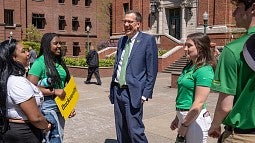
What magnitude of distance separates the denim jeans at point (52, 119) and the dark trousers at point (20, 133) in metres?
0.90

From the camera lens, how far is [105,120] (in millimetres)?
9250

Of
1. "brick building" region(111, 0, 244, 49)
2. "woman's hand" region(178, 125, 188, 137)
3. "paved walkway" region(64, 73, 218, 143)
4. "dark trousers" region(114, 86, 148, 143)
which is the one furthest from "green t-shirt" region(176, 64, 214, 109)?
"brick building" region(111, 0, 244, 49)

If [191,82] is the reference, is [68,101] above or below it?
below

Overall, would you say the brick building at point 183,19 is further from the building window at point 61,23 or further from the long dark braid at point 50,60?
the long dark braid at point 50,60

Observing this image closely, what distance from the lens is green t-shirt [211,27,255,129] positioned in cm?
242

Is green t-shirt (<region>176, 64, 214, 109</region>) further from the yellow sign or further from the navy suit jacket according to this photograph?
the yellow sign

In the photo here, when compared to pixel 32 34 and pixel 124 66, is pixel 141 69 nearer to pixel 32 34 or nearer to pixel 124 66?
pixel 124 66

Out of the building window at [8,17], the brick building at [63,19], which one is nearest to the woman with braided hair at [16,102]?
the brick building at [63,19]

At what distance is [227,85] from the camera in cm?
248

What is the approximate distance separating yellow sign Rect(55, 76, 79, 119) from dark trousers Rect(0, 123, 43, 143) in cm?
98

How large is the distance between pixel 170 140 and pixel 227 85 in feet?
16.3

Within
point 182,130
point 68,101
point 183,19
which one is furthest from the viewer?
point 183,19

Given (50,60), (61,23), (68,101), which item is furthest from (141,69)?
(61,23)

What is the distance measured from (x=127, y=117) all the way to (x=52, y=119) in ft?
3.63
